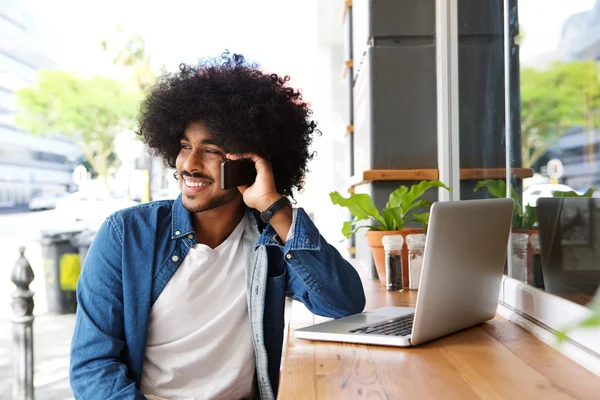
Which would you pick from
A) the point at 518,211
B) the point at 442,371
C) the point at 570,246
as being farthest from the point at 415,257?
the point at 442,371

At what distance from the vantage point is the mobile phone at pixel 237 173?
1.71 metres

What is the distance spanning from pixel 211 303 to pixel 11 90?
11.9 feet

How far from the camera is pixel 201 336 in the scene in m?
1.64

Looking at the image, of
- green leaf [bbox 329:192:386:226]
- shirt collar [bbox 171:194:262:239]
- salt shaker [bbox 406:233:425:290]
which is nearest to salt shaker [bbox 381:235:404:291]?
salt shaker [bbox 406:233:425:290]

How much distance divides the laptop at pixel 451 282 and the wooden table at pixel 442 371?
24 millimetres

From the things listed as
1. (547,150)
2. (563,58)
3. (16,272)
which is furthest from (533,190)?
(16,272)

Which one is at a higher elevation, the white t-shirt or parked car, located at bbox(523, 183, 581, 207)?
parked car, located at bbox(523, 183, 581, 207)

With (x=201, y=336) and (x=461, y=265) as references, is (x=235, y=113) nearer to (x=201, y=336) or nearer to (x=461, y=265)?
(x=201, y=336)

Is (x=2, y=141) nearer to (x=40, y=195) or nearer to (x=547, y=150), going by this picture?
(x=40, y=195)

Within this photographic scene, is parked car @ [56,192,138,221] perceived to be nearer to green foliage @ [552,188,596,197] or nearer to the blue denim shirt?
the blue denim shirt

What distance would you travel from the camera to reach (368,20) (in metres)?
2.70

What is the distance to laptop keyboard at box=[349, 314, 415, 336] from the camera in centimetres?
137

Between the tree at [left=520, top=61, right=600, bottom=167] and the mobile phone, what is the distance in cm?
68

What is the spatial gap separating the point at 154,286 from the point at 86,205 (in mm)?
3647
